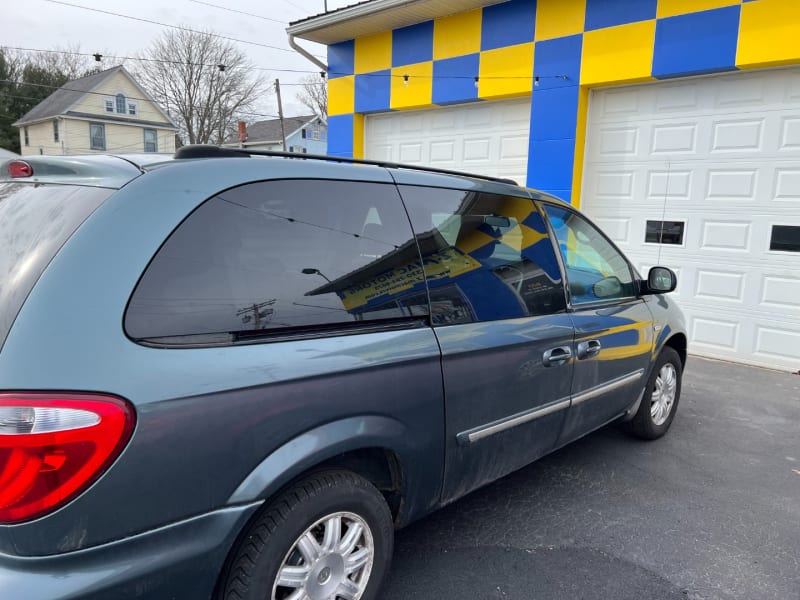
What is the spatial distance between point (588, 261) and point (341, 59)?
7.72 meters

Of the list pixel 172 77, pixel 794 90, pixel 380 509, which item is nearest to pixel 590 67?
pixel 794 90

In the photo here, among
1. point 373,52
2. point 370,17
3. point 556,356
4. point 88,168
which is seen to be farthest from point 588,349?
point 373,52

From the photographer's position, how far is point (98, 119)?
1487 inches

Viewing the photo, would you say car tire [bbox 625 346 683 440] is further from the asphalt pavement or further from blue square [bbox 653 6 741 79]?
blue square [bbox 653 6 741 79]

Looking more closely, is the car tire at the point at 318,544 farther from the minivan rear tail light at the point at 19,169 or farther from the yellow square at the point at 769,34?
the yellow square at the point at 769,34

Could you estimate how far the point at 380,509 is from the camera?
204 cm

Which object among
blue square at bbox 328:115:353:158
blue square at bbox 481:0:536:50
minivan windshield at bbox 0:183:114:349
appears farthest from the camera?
blue square at bbox 328:115:353:158

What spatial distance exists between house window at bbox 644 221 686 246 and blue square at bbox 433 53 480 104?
307 cm

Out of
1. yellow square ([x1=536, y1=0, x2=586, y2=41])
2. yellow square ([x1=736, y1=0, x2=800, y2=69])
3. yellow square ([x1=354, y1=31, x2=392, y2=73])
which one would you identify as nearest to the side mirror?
yellow square ([x1=736, y1=0, x2=800, y2=69])

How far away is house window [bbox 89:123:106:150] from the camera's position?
124 feet

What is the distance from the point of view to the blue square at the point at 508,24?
7487 mm

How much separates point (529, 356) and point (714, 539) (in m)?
1.38

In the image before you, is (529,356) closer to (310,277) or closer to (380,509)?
(380,509)

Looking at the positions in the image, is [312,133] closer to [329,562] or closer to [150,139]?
[150,139]
